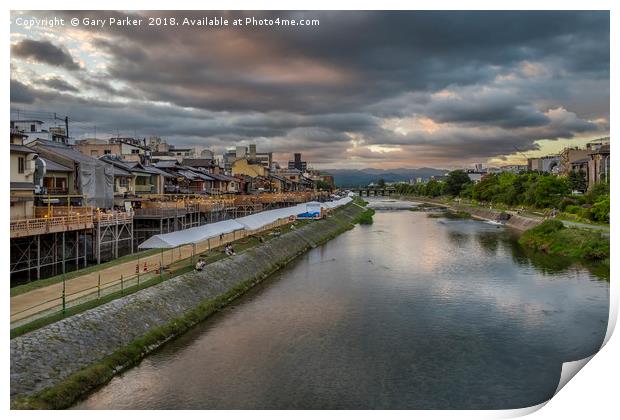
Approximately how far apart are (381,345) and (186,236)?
1292cm

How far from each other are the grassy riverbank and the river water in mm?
5326

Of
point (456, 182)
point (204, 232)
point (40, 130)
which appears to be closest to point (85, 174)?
point (204, 232)

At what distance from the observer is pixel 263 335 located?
18969mm

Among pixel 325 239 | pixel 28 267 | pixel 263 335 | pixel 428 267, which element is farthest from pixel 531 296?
pixel 325 239

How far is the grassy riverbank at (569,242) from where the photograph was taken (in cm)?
3644

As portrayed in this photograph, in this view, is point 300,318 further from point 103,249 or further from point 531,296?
point 103,249

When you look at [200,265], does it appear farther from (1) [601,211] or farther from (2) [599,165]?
(2) [599,165]

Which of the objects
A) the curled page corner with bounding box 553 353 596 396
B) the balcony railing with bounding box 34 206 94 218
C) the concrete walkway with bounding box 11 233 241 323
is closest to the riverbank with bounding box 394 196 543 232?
the curled page corner with bounding box 553 353 596 396

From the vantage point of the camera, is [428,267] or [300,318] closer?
[300,318]

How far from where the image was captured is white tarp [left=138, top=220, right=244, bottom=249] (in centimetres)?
2389

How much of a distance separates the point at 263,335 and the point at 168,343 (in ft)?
11.3

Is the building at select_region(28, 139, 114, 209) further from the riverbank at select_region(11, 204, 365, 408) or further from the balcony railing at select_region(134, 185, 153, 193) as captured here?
the riverbank at select_region(11, 204, 365, 408)

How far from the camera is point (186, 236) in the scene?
86.8ft
